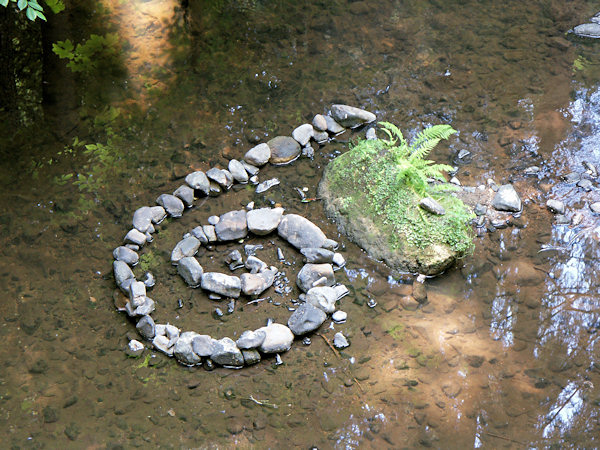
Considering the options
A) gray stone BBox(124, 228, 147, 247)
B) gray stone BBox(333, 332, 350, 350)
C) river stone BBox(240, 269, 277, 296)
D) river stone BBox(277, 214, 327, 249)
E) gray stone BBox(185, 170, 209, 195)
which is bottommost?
gray stone BBox(333, 332, 350, 350)

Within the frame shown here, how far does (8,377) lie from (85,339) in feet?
2.10

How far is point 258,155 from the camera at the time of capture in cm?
616

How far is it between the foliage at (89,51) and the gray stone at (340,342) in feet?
16.2

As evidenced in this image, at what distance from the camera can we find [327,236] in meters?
5.64

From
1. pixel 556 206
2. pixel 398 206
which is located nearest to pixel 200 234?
pixel 398 206

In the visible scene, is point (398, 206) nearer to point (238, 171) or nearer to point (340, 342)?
point (340, 342)

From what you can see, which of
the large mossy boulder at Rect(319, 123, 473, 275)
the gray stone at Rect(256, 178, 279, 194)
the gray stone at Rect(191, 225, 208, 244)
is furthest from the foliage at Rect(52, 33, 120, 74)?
the large mossy boulder at Rect(319, 123, 473, 275)

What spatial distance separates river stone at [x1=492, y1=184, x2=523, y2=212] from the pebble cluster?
1.76 meters

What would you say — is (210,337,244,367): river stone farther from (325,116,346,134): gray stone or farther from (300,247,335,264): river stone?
(325,116,346,134): gray stone

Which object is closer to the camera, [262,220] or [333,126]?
[262,220]

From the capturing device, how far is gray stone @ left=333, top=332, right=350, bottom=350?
4.74 meters

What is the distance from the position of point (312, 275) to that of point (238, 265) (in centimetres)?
76

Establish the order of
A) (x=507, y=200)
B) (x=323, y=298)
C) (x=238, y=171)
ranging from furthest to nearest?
(x=238, y=171) < (x=507, y=200) < (x=323, y=298)

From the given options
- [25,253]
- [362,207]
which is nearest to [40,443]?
[25,253]
